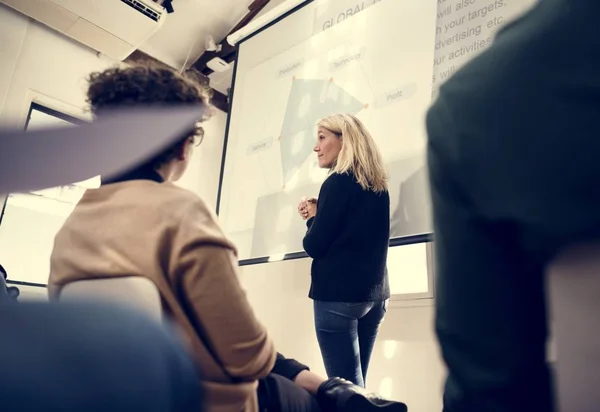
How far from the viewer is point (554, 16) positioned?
433 millimetres

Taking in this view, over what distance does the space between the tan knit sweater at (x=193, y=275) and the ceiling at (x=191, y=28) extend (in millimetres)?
3084

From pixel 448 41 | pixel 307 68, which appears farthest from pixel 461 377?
pixel 307 68

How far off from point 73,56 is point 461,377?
3.48 m

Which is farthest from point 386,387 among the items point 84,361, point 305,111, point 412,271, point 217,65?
point 217,65

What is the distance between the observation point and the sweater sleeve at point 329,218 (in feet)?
5.47

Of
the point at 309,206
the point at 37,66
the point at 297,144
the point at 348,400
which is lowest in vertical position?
the point at 348,400

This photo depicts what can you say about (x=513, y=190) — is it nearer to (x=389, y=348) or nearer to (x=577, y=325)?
(x=577, y=325)

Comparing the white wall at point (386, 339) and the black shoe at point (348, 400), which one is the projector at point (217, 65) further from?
the black shoe at point (348, 400)

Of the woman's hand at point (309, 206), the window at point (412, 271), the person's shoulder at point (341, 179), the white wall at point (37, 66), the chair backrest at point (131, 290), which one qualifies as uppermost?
the white wall at point (37, 66)

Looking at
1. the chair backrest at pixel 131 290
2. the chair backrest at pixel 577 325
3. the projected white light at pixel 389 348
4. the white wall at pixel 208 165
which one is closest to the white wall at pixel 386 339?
the projected white light at pixel 389 348

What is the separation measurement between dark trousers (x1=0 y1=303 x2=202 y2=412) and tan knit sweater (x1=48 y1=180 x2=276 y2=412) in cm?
37

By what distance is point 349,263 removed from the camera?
5.38 ft

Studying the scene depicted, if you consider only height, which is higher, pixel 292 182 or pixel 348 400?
pixel 292 182

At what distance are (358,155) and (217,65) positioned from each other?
2369mm
